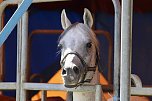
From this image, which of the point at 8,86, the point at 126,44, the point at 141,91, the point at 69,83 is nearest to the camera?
the point at 126,44

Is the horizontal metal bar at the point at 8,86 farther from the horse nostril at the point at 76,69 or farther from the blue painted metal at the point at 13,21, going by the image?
the blue painted metal at the point at 13,21

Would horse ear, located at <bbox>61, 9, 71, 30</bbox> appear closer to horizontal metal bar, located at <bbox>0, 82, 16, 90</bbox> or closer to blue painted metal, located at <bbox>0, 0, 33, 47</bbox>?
horizontal metal bar, located at <bbox>0, 82, 16, 90</bbox>

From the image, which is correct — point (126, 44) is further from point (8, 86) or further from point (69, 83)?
point (8, 86)

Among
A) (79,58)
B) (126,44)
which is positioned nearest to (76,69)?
(79,58)

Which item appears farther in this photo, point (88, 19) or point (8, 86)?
point (88, 19)

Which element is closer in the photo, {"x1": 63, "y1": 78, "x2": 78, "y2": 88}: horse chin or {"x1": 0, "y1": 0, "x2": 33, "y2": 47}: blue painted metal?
{"x1": 0, "y1": 0, "x2": 33, "y2": 47}: blue painted metal

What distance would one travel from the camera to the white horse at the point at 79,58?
169cm

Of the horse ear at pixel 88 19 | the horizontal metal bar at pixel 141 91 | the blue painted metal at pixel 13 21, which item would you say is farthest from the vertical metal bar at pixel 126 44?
the horse ear at pixel 88 19

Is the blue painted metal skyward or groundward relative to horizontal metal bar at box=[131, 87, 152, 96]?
skyward

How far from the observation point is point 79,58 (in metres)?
1.78

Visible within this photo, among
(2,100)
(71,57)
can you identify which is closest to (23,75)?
(71,57)

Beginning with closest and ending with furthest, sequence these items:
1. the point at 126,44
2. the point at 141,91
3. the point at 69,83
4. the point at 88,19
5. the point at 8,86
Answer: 1. the point at 126,44
2. the point at 141,91
3. the point at 69,83
4. the point at 8,86
5. the point at 88,19

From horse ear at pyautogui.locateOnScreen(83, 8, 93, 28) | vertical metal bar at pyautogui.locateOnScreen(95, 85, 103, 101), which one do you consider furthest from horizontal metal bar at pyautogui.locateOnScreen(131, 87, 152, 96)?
horse ear at pyautogui.locateOnScreen(83, 8, 93, 28)

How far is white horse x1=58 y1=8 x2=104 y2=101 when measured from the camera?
1.69 metres
